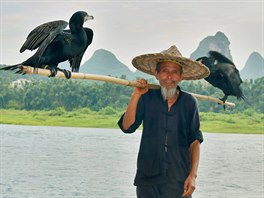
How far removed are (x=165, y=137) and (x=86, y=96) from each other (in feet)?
137

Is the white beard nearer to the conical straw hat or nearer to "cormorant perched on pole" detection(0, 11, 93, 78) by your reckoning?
the conical straw hat

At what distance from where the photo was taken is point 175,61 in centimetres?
328

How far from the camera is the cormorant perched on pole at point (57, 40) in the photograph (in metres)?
3.31

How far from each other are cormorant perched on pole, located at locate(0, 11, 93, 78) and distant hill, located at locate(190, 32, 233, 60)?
272 feet

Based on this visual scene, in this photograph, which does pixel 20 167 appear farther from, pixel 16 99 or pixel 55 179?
pixel 16 99

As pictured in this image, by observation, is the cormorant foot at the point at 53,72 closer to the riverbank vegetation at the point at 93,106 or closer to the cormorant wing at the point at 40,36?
the cormorant wing at the point at 40,36

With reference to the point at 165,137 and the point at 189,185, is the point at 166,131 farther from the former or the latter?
the point at 189,185

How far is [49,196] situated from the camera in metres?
16.3

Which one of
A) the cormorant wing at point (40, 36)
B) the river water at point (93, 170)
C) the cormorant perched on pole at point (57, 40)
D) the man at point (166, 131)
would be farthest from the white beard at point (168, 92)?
the river water at point (93, 170)

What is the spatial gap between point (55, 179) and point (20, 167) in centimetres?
364

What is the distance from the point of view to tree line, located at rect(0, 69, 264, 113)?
141 feet

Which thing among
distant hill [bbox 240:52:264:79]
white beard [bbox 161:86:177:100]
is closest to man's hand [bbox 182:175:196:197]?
white beard [bbox 161:86:177:100]

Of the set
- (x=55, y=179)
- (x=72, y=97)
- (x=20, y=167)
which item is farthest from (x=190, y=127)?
(x=72, y=97)

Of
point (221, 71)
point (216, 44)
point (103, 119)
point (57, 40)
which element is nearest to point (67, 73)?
point (57, 40)
